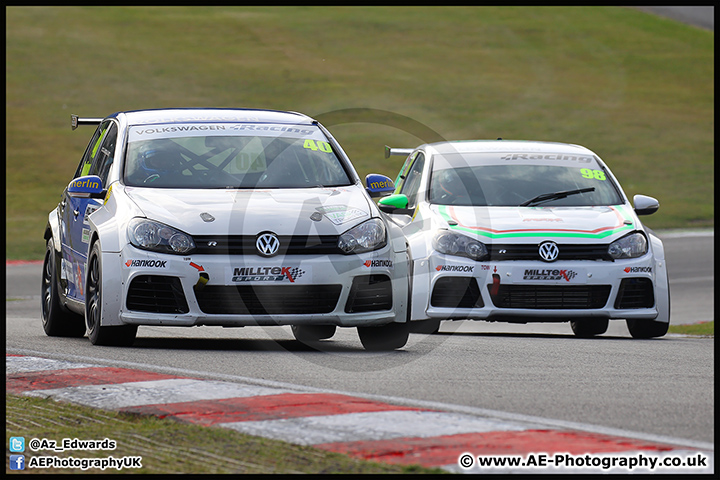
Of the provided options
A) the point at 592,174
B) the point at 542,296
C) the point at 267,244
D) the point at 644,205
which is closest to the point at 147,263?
the point at 267,244

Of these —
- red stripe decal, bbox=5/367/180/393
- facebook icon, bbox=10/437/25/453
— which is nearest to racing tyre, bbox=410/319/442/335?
red stripe decal, bbox=5/367/180/393

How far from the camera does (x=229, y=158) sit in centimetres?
839

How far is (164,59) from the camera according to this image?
51.5m

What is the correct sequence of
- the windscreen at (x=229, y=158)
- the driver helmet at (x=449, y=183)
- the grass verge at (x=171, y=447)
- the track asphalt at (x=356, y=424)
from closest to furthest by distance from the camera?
the grass verge at (x=171, y=447), the track asphalt at (x=356, y=424), the windscreen at (x=229, y=158), the driver helmet at (x=449, y=183)

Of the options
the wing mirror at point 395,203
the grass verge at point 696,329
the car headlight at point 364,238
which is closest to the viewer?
the car headlight at point 364,238

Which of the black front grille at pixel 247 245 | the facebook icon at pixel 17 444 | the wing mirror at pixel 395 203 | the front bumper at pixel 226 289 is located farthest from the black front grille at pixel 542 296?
the facebook icon at pixel 17 444

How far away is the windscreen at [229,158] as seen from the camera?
8.17 meters

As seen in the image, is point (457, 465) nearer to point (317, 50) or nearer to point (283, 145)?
point (283, 145)

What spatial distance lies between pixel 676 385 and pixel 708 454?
197 centimetres

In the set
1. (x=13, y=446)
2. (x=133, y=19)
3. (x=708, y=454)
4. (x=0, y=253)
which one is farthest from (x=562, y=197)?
(x=133, y=19)

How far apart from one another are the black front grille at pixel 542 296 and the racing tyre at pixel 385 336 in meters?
1.36

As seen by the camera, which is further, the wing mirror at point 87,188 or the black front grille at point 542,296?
the black front grille at point 542,296

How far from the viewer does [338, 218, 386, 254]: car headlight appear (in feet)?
24.8

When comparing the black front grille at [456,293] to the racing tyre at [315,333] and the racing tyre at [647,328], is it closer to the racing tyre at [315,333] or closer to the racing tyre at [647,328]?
the racing tyre at [315,333]
